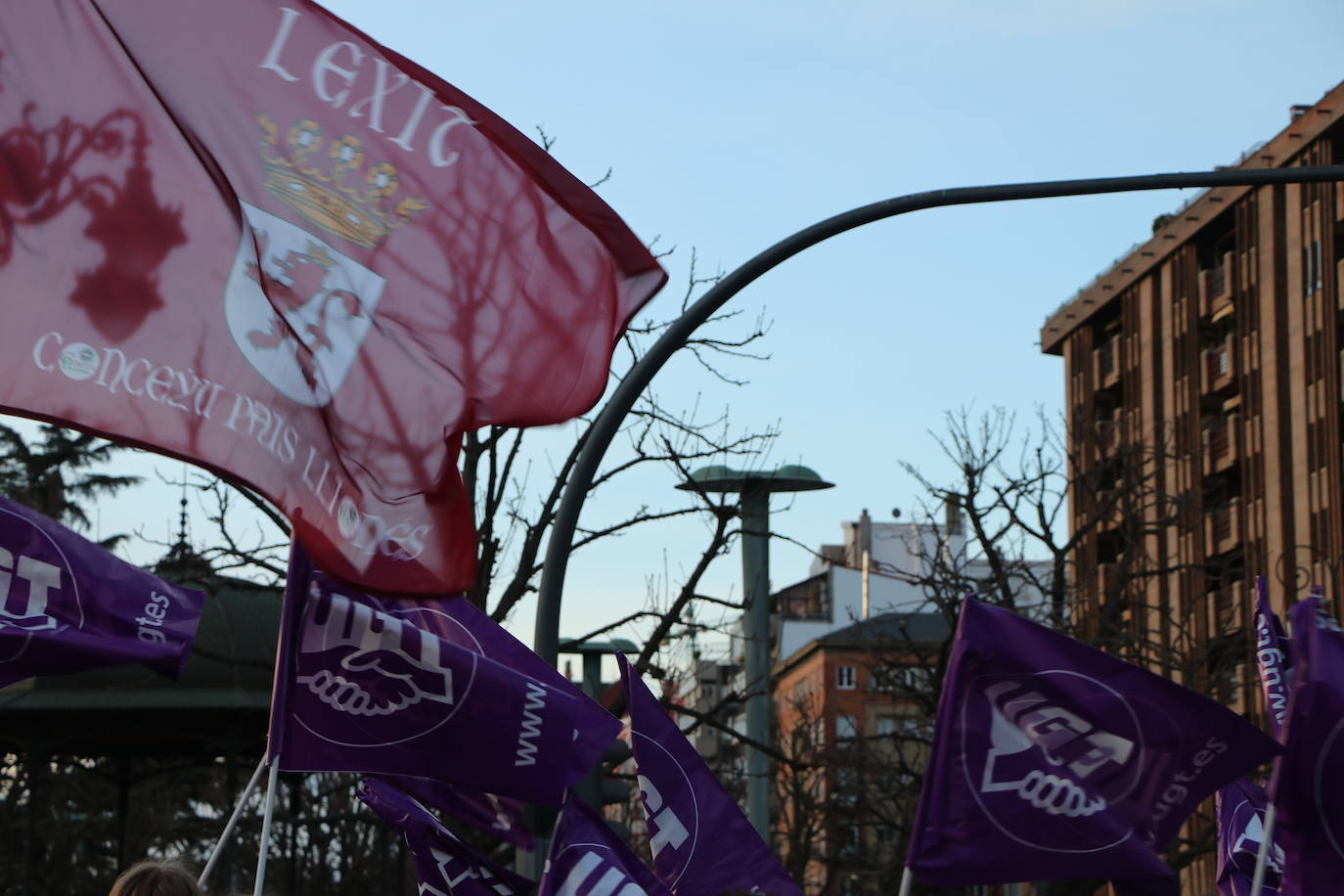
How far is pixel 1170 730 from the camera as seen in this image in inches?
313

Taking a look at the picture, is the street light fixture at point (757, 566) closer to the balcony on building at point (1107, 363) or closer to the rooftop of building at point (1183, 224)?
the rooftop of building at point (1183, 224)

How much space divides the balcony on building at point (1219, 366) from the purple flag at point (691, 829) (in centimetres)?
4773

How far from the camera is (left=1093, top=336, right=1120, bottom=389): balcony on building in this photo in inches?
2466

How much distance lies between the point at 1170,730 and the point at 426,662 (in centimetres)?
299

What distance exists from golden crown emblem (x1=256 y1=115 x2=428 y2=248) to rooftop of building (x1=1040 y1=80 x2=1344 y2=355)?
3608 cm

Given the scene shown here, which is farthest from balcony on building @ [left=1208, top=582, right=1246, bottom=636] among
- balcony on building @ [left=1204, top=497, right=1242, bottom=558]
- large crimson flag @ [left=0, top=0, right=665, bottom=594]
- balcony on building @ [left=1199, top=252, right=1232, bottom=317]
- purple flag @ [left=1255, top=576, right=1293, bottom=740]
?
large crimson flag @ [left=0, top=0, right=665, bottom=594]

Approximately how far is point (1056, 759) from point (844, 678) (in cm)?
9128

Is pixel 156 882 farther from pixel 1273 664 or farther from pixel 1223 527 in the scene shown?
pixel 1223 527

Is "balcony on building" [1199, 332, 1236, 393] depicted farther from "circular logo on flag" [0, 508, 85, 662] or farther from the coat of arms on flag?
the coat of arms on flag

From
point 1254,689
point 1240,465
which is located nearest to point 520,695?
point 1254,689

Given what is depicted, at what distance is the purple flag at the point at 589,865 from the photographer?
7.66 metres

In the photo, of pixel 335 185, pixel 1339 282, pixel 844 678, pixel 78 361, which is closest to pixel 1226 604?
pixel 1339 282

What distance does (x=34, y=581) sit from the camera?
775 centimetres

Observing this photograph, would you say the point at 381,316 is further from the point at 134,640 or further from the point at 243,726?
the point at 243,726
